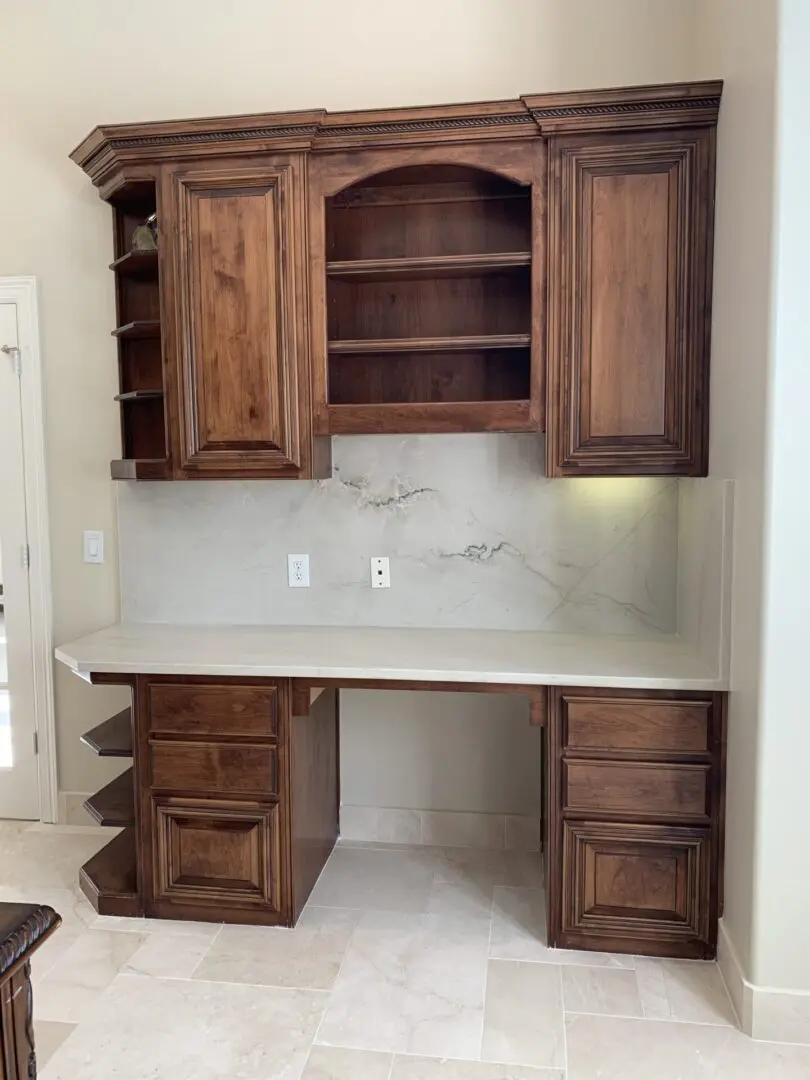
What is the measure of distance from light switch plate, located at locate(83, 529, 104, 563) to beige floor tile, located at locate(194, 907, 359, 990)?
142cm

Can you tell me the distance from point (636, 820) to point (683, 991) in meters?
0.44

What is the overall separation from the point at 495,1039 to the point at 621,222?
7.33ft

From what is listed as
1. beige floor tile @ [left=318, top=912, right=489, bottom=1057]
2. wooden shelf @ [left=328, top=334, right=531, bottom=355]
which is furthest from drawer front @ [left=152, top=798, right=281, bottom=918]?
wooden shelf @ [left=328, top=334, right=531, bottom=355]

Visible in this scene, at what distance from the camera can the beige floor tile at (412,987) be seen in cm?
204

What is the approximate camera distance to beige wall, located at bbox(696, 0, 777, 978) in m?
1.96

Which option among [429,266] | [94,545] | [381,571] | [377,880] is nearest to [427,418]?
[429,266]

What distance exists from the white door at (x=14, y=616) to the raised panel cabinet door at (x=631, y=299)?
2006 millimetres

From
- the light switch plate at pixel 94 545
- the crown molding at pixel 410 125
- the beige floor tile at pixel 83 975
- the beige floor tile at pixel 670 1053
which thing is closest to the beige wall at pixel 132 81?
the light switch plate at pixel 94 545

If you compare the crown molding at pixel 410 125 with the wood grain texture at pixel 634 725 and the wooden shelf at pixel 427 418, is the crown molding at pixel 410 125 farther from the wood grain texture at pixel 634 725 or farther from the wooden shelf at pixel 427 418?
the wood grain texture at pixel 634 725

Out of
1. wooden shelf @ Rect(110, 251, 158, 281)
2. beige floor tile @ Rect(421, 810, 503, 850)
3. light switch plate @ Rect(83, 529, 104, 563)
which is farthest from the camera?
light switch plate @ Rect(83, 529, 104, 563)

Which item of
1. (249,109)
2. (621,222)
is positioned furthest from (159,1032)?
(249,109)

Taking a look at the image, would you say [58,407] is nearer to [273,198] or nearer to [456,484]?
[273,198]

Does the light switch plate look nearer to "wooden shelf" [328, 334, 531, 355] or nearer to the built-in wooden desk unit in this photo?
the built-in wooden desk unit

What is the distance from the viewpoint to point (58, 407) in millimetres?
3105
